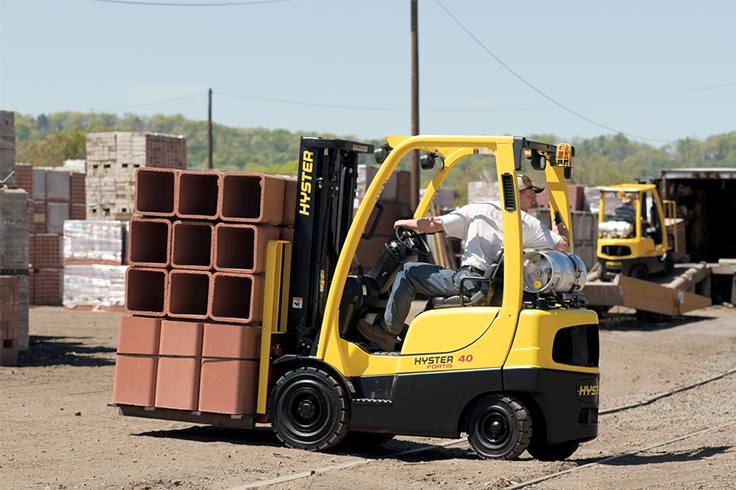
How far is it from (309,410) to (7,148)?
8.28 meters

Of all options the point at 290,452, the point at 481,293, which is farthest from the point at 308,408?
the point at 481,293

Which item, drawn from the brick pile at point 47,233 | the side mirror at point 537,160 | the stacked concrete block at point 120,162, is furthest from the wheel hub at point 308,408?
the brick pile at point 47,233

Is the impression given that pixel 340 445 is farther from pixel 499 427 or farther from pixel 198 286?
pixel 198 286

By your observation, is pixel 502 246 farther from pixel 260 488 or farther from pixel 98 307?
pixel 98 307

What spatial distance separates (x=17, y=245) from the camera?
1259 centimetres

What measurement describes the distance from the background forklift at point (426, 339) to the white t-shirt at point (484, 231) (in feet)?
0.61

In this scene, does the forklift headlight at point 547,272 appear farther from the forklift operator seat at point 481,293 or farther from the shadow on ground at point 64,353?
the shadow on ground at point 64,353

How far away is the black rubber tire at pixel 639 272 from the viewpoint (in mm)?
19906

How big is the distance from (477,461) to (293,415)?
1419 millimetres

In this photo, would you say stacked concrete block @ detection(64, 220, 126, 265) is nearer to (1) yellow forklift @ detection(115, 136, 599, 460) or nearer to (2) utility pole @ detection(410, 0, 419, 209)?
(2) utility pole @ detection(410, 0, 419, 209)

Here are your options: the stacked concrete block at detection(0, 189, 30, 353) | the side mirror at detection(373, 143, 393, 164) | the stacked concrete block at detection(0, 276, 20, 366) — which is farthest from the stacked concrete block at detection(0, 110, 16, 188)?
the side mirror at detection(373, 143, 393, 164)

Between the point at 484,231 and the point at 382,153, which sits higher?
the point at 382,153

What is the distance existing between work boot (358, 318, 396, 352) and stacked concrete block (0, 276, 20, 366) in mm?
6661

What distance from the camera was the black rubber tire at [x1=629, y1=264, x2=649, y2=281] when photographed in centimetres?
1991
